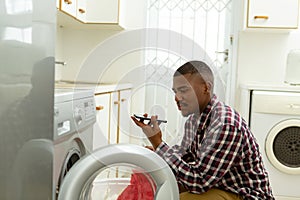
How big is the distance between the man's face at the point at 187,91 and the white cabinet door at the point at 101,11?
2.13m

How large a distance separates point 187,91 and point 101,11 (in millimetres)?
2317

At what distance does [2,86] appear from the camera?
0.61m

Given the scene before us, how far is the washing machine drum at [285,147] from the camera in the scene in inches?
105

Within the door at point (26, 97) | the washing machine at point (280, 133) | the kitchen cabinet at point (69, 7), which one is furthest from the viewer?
the washing machine at point (280, 133)

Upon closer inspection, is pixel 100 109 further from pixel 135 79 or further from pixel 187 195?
pixel 135 79

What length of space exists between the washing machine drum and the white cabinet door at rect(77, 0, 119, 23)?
1434 millimetres

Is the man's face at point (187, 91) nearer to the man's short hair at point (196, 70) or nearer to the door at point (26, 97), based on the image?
the man's short hair at point (196, 70)

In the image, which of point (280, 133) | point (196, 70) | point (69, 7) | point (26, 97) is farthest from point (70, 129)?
point (280, 133)

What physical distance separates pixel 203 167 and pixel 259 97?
1.59m

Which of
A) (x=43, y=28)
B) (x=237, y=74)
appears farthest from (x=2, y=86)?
(x=237, y=74)

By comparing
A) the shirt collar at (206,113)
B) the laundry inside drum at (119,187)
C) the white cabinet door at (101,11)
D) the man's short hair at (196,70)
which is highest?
the white cabinet door at (101,11)

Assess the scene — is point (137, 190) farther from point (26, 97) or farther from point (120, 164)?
point (26, 97)

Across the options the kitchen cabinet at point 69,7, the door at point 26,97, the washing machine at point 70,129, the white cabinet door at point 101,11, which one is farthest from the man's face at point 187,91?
the white cabinet door at point 101,11

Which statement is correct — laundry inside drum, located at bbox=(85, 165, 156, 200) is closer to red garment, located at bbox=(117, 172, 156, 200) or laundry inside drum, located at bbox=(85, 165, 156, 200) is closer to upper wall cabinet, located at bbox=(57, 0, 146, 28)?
red garment, located at bbox=(117, 172, 156, 200)
